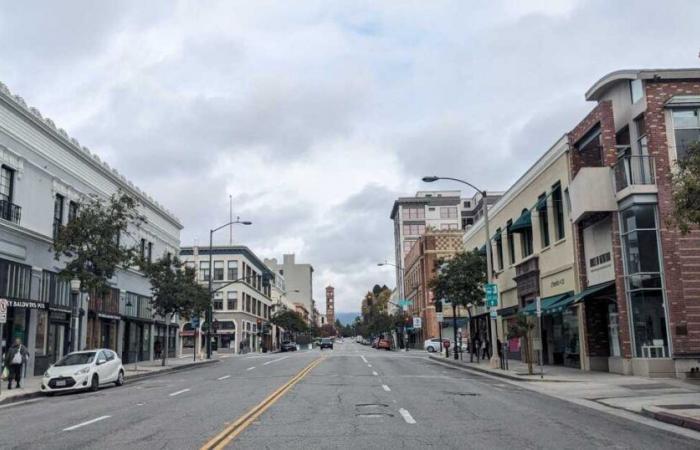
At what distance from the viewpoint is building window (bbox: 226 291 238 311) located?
85.8 meters

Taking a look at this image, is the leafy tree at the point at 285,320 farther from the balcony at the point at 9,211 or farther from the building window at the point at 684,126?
the building window at the point at 684,126

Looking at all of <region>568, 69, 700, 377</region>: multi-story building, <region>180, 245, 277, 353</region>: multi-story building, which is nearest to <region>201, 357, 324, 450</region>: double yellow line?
<region>568, 69, 700, 377</region>: multi-story building

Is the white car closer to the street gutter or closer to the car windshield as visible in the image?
the car windshield

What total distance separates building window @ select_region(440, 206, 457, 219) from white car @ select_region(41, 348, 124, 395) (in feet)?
343

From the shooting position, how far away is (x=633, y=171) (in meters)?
25.5

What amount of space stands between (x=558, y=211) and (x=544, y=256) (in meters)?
3.10

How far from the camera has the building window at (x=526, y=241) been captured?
38.4 meters

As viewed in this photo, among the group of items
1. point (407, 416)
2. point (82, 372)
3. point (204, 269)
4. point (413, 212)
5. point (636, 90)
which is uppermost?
point (413, 212)

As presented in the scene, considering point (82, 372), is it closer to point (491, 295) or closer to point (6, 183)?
point (6, 183)

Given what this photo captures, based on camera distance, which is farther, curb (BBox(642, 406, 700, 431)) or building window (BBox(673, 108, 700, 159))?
building window (BBox(673, 108, 700, 159))

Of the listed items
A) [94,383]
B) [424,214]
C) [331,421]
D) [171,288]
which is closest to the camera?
[331,421]

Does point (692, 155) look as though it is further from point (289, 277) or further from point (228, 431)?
point (289, 277)

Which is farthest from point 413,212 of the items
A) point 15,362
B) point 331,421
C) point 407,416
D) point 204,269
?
point 331,421

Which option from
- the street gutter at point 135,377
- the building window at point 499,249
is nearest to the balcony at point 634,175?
the building window at point 499,249
